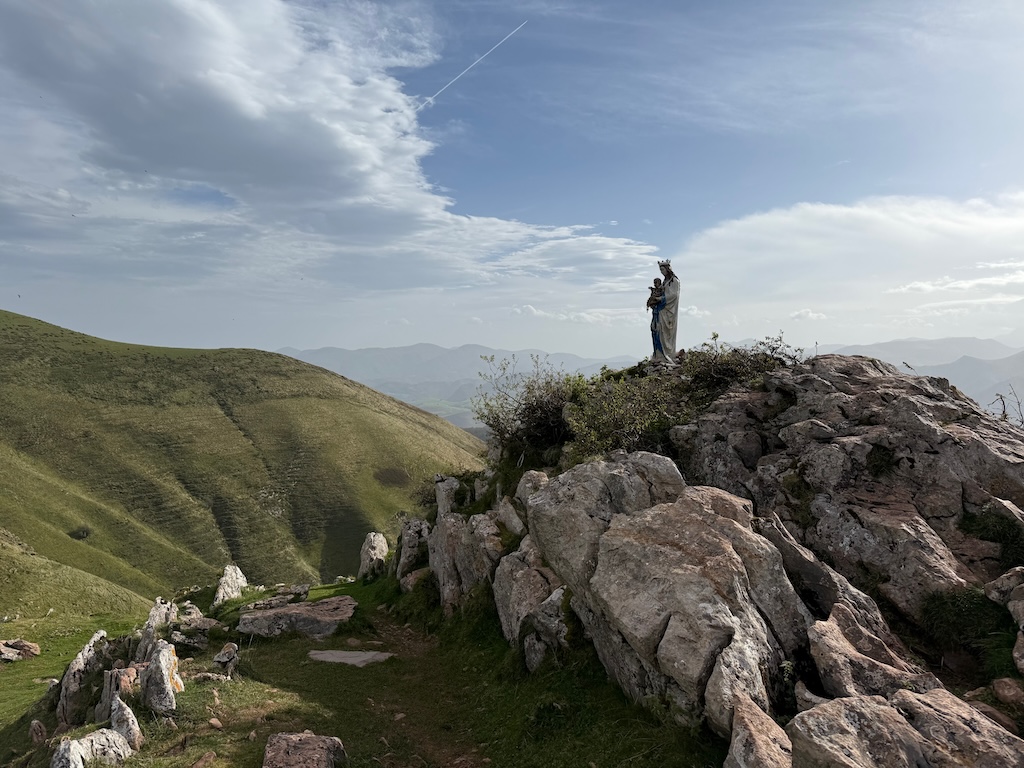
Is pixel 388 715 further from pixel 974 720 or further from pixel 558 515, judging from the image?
pixel 974 720

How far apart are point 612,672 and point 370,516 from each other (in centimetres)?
10027

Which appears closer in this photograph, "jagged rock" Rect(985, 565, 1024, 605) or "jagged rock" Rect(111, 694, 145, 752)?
"jagged rock" Rect(985, 565, 1024, 605)

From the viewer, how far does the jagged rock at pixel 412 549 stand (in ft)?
92.9

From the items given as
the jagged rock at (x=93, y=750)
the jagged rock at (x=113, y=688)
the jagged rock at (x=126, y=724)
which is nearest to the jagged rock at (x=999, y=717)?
the jagged rock at (x=93, y=750)

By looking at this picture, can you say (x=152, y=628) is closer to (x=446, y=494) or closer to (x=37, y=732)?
(x=37, y=732)

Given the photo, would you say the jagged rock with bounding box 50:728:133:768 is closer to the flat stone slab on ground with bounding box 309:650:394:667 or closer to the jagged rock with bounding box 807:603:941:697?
the flat stone slab on ground with bounding box 309:650:394:667

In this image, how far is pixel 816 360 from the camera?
2425 cm

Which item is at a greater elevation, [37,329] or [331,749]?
[37,329]

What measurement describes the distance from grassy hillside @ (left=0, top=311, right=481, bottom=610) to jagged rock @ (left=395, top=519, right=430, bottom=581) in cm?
5505

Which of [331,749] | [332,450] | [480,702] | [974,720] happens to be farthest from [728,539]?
[332,450]

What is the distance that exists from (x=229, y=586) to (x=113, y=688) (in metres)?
19.4

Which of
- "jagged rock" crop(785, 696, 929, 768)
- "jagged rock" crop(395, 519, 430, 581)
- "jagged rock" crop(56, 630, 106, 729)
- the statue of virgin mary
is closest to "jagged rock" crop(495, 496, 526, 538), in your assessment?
"jagged rock" crop(395, 519, 430, 581)

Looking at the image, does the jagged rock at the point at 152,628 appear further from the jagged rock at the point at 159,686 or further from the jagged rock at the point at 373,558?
the jagged rock at the point at 373,558

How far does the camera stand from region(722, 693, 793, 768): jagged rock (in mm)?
8336
